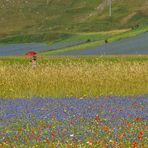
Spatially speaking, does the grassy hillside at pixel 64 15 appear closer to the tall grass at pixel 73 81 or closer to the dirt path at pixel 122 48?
the dirt path at pixel 122 48

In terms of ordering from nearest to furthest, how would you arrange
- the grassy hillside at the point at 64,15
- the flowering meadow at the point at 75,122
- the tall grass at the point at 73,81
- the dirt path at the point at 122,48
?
1. the flowering meadow at the point at 75,122
2. the tall grass at the point at 73,81
3. the dirt path at the point at 122,48
4. the grassy hillside at the point at 64,15

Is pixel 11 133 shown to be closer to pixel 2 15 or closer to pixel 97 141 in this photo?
pixel 97 141

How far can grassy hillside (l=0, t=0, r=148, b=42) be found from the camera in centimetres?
11062

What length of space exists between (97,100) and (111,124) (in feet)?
11.2

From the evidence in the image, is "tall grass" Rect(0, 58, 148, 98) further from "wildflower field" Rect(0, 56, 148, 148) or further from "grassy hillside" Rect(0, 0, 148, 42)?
"grassy hillside" Rect(0, 0, 148, 42)

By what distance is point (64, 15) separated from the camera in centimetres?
13338

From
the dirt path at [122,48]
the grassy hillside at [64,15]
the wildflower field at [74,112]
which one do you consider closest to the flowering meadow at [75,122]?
the wildflower field at [74,112]

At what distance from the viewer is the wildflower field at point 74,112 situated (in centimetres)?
986

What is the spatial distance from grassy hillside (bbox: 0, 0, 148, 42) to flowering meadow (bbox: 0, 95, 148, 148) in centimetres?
8574

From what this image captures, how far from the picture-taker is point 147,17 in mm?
106688

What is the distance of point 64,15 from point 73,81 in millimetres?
114160

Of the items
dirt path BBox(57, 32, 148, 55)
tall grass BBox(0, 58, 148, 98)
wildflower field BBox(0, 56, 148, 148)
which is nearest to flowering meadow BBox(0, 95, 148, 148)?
wildflower field BBox(0, 56, 148, 148)

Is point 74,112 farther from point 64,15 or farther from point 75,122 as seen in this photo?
point 64,15

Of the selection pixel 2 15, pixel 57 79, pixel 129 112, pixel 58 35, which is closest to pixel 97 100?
pixel 129 112
